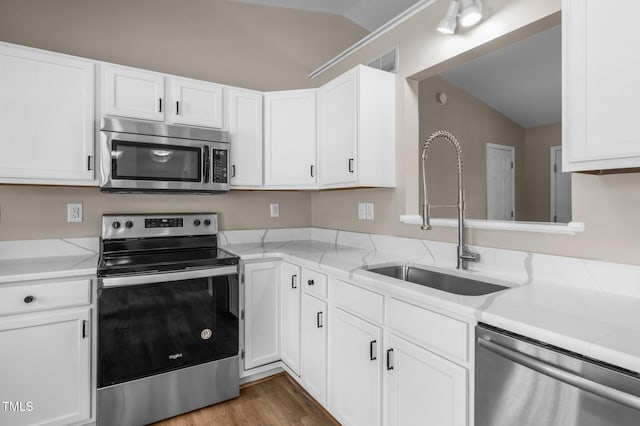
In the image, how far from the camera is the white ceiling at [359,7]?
120 inches

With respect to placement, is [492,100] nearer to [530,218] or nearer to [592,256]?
[530,218]

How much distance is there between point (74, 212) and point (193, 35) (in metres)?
1.63

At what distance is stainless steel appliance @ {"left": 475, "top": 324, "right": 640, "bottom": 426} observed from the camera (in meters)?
0.84

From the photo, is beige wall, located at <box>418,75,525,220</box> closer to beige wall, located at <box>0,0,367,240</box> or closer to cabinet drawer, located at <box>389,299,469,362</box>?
beige wall, located at <box>0,0,367,240</box>

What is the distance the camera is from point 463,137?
446 cm

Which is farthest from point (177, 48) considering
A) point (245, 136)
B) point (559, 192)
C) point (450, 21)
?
point (559, 192)

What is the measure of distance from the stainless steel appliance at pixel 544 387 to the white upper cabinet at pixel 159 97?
7.24 feet

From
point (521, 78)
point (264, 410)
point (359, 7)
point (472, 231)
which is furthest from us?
point (521, 78)

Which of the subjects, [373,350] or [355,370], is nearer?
[373,350]

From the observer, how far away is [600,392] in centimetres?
86

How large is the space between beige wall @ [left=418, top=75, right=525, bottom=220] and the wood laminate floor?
2.46m

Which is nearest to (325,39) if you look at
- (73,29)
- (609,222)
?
(73,29)

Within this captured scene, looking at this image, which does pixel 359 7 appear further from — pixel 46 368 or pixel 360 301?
pixel 46 368

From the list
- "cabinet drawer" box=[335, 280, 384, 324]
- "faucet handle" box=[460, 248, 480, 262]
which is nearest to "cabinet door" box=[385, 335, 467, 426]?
"cabinet drawer" box=[335, 280, 384, 324]
